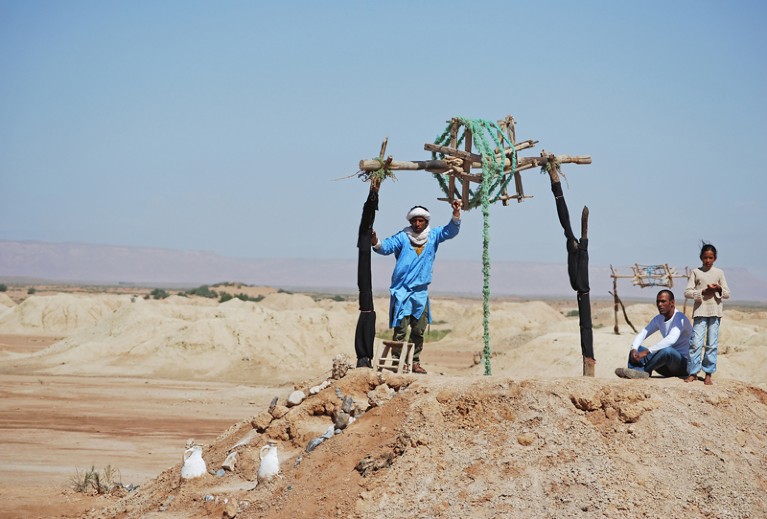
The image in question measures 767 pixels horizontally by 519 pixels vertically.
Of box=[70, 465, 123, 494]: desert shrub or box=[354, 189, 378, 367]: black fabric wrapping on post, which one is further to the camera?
box=[70, 465, 123, 494]: desert shrub

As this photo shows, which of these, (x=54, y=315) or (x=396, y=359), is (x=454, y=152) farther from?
(x=54, y=315)

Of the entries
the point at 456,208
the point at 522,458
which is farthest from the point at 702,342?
the point at 456,208

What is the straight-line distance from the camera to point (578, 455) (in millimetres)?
6402

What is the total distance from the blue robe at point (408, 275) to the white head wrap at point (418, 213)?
186 mm

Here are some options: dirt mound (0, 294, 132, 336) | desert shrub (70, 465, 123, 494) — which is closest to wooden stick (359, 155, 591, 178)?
desert shrub (70, 465, 123, 494)

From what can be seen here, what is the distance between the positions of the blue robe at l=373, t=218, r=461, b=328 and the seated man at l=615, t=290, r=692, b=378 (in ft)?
6.47

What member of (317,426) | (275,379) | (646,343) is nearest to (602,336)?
(646,343)

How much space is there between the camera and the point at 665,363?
7742mm

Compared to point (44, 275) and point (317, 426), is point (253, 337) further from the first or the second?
point (44, 275)

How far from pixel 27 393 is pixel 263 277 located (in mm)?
145970

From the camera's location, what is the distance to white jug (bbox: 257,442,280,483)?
708cm

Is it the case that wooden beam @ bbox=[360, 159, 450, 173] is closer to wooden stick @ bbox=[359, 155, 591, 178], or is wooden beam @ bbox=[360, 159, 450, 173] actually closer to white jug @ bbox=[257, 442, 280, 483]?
wooden stick @ bbox=[359, 155, 591, 178]

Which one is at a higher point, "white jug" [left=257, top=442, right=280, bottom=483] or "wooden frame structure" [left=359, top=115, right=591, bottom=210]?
"wooden frame structure" [left=359, top=115, right=591, bottom=210]

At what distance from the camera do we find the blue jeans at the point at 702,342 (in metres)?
7.74
